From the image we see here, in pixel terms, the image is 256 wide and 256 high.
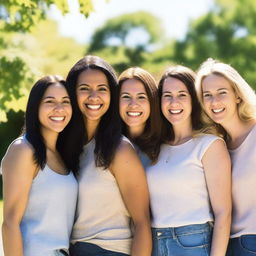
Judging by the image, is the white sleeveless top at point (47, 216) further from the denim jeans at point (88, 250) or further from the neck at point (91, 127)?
the neck at point (91, 127)

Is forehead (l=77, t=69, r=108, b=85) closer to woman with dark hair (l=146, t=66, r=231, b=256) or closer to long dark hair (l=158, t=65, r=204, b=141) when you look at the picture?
long dark hair (l=158, t=65, r=204, b=141)

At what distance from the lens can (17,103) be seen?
9023mm

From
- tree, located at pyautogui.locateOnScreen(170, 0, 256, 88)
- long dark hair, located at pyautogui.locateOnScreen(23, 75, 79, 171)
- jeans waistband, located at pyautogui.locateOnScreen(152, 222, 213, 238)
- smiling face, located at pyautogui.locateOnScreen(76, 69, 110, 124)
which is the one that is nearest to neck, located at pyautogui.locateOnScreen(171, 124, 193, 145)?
smiling face, located at pyautogui.locateOnScreen(76, 69, 110, 124)

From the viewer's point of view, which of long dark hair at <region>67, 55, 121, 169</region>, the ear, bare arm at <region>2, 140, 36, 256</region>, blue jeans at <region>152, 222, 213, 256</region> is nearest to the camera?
bare arm at <region>2, 140, 36, 256</region>

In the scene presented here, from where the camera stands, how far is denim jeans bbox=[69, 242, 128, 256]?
4.48 metres

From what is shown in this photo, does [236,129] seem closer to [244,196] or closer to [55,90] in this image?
[244,196]

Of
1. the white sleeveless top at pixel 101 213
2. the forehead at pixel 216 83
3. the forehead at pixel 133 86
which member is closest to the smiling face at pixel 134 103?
the forehead at pixel 133 86

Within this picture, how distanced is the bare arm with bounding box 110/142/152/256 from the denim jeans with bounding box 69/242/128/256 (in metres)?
0.19

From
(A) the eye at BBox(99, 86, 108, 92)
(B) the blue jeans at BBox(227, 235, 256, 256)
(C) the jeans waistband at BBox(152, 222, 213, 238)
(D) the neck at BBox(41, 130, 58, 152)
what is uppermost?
(A) the eye at BBox(99, 86, 108, 92)

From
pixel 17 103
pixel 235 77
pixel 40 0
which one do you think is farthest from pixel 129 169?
pixel 17 103

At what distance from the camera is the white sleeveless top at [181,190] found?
4.54 m

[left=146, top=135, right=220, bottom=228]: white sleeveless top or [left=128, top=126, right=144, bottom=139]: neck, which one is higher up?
[left=128, top=126, right=144, bottom=139]: neck

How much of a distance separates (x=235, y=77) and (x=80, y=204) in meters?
1.67

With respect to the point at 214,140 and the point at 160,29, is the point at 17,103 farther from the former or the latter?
the point at 160,29
